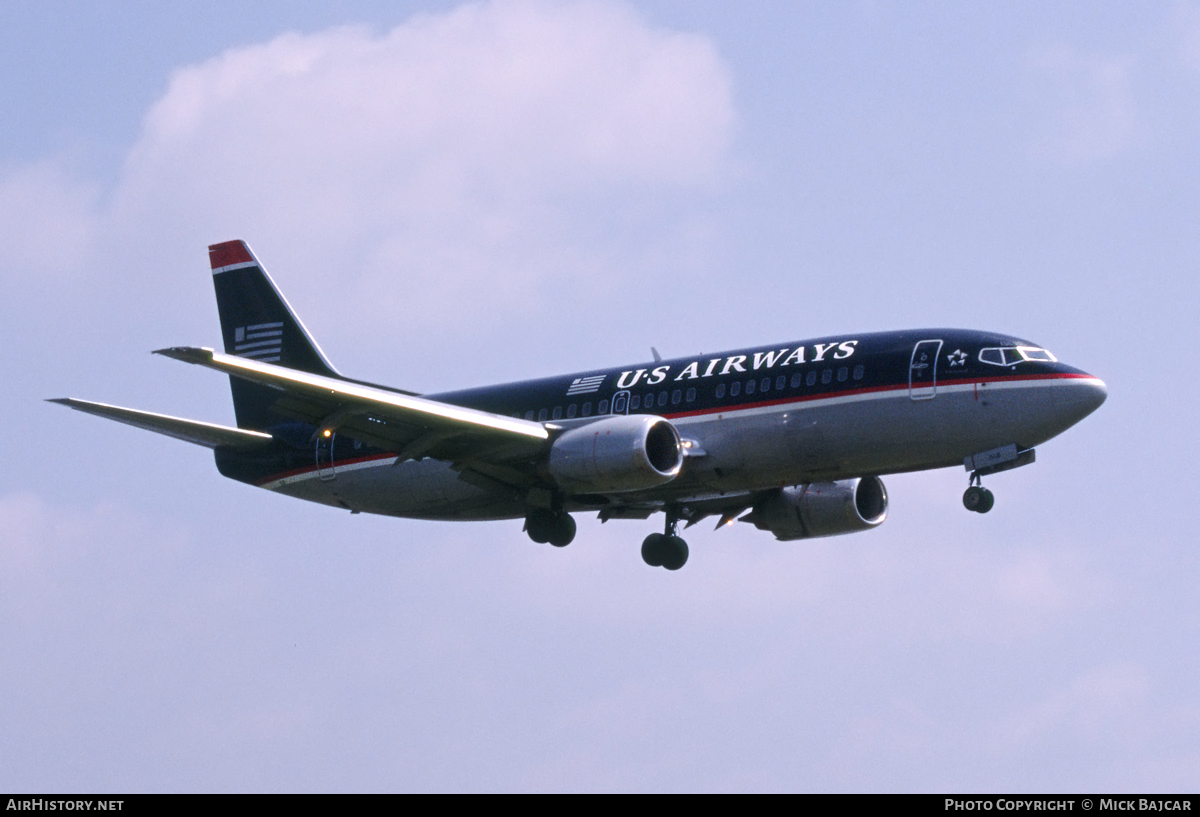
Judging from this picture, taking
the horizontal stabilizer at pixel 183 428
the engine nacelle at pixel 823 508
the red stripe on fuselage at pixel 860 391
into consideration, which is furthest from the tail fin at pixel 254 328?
the red stripe on fuselage at pixel 860 391

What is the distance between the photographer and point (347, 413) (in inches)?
1506

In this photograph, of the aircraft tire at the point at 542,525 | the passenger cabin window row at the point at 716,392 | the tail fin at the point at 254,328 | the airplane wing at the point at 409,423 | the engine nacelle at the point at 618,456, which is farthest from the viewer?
the tail fin at the point at 254,328

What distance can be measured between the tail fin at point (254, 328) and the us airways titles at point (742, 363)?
1100cm

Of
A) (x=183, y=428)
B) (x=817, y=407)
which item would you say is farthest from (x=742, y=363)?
(x=183, y=428)

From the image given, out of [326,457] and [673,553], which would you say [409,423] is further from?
[673,553]

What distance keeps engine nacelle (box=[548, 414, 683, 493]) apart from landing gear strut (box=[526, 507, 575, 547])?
220cm

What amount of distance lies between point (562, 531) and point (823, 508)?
280 inches

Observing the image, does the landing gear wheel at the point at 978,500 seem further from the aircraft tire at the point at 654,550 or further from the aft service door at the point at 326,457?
the aft service door at the point at 326,457

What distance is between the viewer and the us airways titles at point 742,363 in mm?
39906

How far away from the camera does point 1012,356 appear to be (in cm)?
3856

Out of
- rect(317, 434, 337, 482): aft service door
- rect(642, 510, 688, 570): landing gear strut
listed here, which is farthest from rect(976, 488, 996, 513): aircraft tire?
rect(317, 434, 337, 482): aft service door

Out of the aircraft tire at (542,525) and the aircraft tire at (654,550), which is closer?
the aircraft tire at (542,525)
